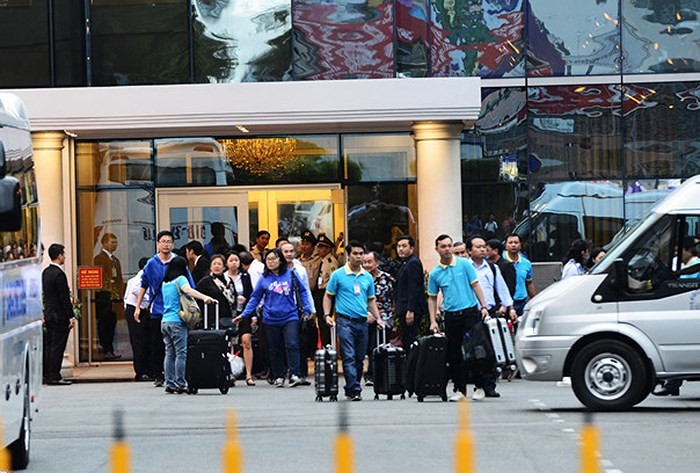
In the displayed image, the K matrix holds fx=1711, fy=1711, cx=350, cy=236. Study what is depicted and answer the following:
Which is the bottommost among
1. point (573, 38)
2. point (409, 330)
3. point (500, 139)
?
point (409, 330)

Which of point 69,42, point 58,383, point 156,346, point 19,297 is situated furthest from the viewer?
point 69,42

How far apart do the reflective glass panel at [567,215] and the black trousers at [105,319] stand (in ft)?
22.5

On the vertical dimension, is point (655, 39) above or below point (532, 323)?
above

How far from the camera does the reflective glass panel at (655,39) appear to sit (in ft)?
93.3

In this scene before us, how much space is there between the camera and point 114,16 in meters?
27.8

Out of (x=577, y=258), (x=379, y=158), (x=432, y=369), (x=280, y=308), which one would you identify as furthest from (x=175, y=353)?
(x=379, y=158)

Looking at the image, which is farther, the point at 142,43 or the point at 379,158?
the point at 379,158

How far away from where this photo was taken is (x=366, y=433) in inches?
589

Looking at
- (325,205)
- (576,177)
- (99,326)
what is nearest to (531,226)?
(576,177)

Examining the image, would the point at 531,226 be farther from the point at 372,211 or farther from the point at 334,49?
the point at 334,49

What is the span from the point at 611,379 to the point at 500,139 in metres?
12.3

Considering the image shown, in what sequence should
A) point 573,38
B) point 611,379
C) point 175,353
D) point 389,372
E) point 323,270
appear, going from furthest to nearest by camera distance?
1. point 573,38
2. point 323,270
3. point 175,353
4. point 389,372
5. point 611,379

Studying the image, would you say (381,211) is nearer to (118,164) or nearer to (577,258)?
(118,164)

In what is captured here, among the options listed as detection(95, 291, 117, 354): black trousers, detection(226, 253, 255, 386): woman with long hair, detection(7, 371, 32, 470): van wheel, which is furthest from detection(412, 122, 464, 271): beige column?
detection(7, 371, 32, 470): van wheel
